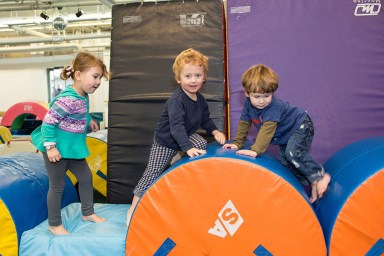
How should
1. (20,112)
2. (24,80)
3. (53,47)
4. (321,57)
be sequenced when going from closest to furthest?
(321,57)
(20,112)
(53,47)
(24,80)

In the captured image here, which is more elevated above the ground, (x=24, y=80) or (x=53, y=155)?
(x=24, y=80)

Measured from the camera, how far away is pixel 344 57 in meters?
2.72

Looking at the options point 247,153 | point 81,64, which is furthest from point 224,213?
point 81,64

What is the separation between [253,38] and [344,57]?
2.30 feet

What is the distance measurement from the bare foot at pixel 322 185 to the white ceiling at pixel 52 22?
4502 mm

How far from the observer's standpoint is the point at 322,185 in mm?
2076

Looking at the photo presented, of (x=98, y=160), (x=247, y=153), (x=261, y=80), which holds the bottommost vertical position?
(x=98, y=160)

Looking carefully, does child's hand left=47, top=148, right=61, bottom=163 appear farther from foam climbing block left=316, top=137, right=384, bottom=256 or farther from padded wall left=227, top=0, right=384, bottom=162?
foam climbing block left=316, top=137, right=384, bottom=256

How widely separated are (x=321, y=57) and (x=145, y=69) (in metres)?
1.37

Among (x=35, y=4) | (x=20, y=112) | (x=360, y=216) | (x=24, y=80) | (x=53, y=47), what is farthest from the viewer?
(x=24, y=80)

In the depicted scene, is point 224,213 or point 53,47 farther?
point 53,47

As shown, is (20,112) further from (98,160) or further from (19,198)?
(19,198)

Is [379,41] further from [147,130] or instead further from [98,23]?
[98,23]

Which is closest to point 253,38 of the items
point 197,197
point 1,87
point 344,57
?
point 344,57
